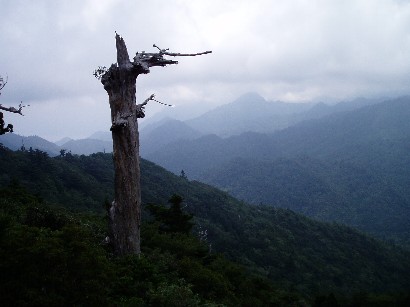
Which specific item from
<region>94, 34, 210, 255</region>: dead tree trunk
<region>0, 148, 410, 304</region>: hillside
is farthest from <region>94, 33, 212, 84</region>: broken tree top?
<region>0, 148, 410, 304</region>: hillside

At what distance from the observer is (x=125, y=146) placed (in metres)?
9.20

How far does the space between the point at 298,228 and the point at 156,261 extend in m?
127

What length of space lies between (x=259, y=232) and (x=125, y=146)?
108 metres

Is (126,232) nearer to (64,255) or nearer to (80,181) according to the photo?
(64,255)

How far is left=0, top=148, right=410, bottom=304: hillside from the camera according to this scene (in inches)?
3125

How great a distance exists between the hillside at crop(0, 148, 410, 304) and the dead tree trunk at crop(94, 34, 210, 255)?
58.4 metres

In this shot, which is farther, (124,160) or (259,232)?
(259,232)

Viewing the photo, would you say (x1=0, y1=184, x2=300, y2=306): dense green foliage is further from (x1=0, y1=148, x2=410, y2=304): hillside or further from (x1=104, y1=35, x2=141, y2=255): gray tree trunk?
(x1=0, y1=148, x2=410, y2=304): hillside

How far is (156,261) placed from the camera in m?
9.79

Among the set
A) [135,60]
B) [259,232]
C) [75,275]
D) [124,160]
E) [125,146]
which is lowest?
[259,232]

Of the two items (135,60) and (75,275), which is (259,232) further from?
(75,275)

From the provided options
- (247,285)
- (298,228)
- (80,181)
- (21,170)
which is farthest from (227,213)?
(247,285)

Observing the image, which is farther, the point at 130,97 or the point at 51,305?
the point at 130,97

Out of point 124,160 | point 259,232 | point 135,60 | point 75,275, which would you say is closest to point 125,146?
point 124,160
